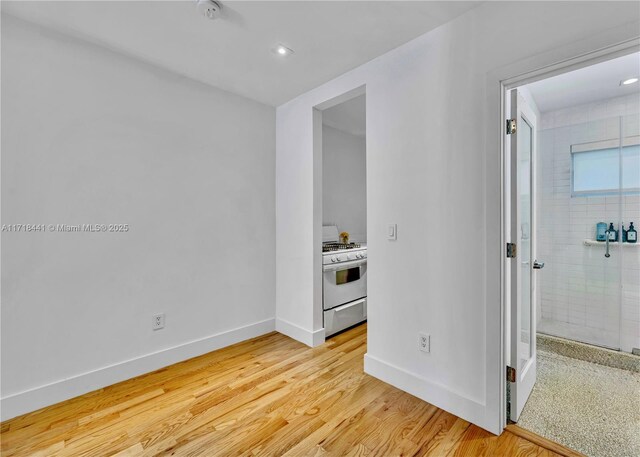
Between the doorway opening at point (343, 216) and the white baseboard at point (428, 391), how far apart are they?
851 mm

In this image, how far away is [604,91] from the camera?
2.62 metres

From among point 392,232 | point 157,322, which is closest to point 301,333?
point 157,322

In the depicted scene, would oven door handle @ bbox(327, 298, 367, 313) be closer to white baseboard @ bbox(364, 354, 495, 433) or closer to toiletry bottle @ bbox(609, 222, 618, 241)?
white baseboard @ bbox(364, 354, 495, 433)

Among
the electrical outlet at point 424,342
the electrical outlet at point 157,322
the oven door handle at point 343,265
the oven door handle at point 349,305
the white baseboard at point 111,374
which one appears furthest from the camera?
the oven door handle at point 349,305

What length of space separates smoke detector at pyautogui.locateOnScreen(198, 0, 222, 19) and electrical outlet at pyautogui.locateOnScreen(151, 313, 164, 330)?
221cm

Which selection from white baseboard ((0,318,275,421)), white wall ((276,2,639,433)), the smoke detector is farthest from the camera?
white baseboard ((0,318,275,421))

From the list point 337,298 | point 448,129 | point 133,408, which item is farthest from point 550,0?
point 133,408

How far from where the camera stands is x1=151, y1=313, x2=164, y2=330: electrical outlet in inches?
94.9

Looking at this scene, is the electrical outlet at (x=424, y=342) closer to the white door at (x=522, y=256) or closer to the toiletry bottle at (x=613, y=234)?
the white door at (x=522, y=256)

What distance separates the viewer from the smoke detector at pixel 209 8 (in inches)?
66.3

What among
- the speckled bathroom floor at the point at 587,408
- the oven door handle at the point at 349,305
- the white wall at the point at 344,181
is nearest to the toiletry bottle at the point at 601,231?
the speckled bathroom floor at the point at 587,408

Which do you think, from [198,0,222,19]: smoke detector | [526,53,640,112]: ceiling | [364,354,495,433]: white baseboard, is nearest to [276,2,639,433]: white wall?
[364,354,495,433]: white baseboard

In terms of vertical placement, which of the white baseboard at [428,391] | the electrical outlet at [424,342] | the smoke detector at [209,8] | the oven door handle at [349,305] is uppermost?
the smoke detector at [209,8]

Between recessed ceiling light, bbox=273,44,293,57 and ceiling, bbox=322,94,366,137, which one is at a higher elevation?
ceiling, bbox=322,94,366,137
